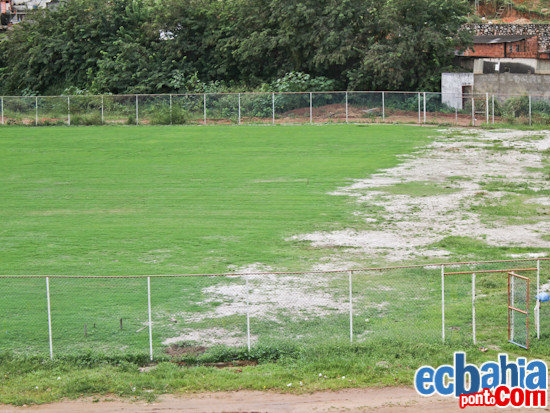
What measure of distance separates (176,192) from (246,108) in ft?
75.3

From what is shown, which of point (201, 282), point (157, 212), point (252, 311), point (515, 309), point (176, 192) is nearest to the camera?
point (515, 309)

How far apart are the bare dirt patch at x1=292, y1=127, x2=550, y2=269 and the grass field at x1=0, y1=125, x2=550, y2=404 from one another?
0.94 metres

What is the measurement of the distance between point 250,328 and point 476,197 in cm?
1860

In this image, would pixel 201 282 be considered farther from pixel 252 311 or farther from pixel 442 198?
pixel 442 198

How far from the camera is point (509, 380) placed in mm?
16656

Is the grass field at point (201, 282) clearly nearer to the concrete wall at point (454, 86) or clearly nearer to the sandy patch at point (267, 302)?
the sandy patch at point (267, 302)

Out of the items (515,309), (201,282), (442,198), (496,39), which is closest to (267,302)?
(201,282)

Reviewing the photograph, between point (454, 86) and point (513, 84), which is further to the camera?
point (454, 86)

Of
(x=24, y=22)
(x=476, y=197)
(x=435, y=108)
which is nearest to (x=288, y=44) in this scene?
(x=435, y=108)

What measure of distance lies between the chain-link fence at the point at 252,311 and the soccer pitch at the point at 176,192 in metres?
3.00

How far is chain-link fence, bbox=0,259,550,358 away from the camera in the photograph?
62.7 ft

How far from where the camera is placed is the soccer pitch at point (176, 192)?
27.0m

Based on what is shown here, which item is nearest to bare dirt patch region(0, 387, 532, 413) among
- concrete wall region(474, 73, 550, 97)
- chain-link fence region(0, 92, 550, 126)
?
chain-link fence region(0, 92, 550, 126)

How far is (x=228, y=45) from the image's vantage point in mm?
66625
